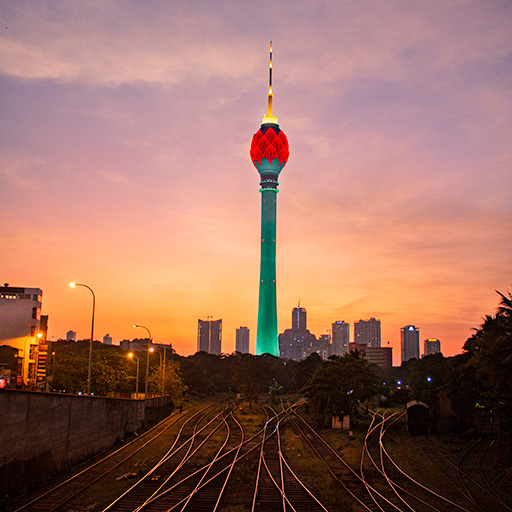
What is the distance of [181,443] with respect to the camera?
125 feet

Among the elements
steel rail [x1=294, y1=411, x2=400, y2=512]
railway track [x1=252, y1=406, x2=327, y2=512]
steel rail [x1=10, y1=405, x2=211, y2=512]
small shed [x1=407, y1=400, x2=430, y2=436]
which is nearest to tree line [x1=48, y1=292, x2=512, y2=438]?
small shed [x1=407, y1=400, x2=430, y2=436]

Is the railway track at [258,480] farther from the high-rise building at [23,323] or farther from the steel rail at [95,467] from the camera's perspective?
the high-rise building at [23,323]

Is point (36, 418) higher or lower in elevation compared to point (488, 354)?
lower

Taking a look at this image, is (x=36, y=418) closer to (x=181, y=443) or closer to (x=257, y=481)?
(x=257, y=481)

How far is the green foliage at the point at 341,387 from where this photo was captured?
155 ft

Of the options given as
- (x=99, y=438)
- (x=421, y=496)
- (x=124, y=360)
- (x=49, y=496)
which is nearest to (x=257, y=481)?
(x=421, y=496)

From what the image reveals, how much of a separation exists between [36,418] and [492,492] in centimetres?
2074

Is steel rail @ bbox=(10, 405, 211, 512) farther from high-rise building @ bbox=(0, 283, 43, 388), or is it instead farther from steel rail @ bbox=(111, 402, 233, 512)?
high-rise building @ bbox=(0, 283, 43, 388)

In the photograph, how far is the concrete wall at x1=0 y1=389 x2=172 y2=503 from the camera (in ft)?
72.8

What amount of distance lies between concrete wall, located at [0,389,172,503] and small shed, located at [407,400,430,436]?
2302 centimetres

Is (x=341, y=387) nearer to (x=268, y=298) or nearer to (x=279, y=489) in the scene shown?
(x=279, y=489)

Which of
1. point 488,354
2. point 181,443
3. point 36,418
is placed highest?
point 488,354

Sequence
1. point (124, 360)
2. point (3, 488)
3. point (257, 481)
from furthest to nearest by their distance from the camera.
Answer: point (124, 360) < point (257, 481) < point (3, 488)

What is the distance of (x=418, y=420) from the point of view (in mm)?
43375
